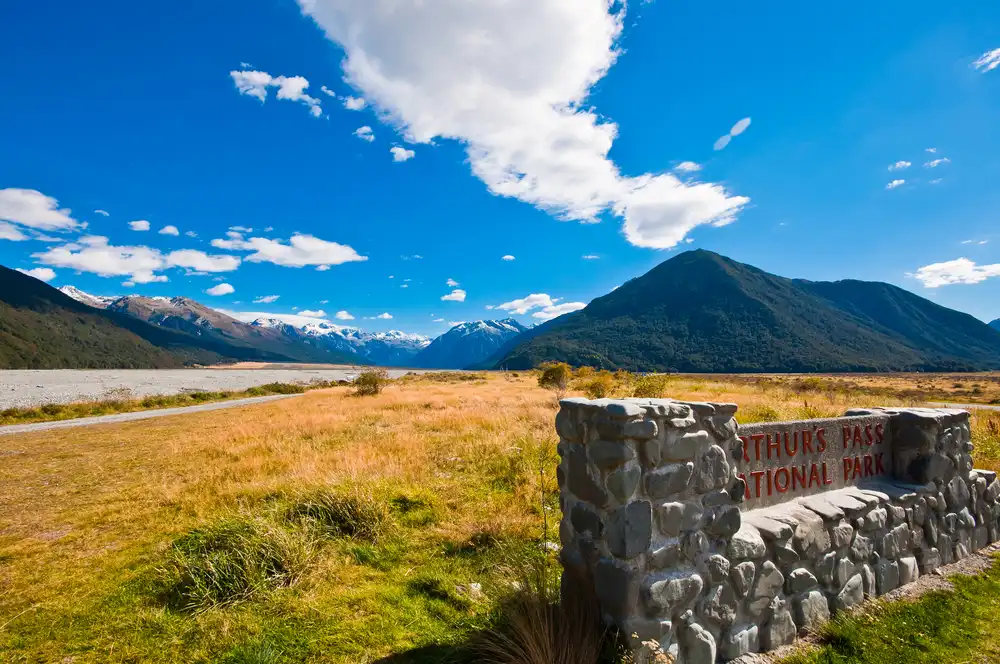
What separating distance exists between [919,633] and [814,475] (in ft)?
4.80

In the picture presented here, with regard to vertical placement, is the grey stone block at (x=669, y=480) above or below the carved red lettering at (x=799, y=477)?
above

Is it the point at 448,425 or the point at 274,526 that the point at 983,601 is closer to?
the point at 274,526

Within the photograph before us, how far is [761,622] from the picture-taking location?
3785mm

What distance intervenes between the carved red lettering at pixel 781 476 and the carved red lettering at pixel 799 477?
0.25ft

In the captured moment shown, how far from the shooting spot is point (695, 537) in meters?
3.44

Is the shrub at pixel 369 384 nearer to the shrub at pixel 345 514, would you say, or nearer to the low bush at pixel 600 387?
the low bush at pixel 600 387

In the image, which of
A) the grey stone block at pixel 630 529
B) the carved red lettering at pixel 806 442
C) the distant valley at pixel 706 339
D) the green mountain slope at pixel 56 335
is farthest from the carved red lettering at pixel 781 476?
the green mountain slope at pixel 56 335

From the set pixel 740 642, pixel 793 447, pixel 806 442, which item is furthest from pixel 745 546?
pixel 806 442

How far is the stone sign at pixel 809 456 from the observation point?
4180mm

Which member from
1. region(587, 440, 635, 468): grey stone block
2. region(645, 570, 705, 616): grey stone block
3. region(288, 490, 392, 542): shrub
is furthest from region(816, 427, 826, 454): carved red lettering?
region(288, 490, 392, 542): shrub

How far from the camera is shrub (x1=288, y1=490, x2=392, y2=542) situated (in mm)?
5852

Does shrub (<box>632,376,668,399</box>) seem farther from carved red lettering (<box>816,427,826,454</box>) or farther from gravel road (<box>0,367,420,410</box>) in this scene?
gravel road (<box>0,367,420,410</box>)

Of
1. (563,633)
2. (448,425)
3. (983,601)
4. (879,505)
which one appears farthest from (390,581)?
(448,425)

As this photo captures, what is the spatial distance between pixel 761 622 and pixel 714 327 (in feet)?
606
